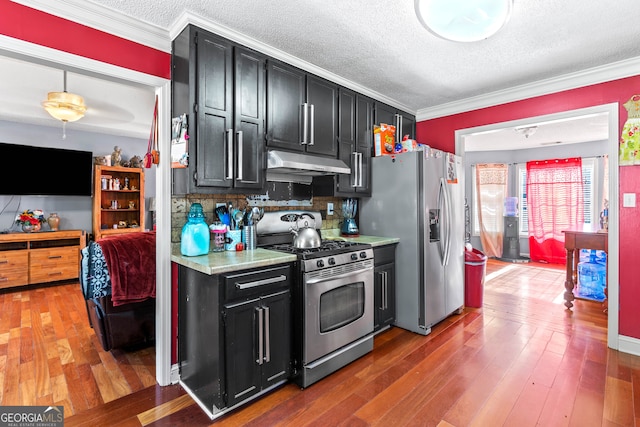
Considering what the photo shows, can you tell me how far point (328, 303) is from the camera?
233 centimetres

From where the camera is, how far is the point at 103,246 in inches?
98.5

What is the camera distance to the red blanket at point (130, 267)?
2.44m

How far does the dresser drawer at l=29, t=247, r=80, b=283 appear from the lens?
4.61 m

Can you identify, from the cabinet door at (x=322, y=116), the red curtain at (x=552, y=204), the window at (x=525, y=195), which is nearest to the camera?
the cabinet door at (x=322, y=116)

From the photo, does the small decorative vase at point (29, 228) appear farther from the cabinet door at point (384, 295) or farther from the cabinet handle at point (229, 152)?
the cabinet door at point (384, 295)

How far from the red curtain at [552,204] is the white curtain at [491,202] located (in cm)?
51

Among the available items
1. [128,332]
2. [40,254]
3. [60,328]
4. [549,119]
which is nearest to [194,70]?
[128,332]

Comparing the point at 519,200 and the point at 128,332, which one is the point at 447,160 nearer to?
the point at 128,332

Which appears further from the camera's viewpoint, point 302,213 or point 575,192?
point 575,192

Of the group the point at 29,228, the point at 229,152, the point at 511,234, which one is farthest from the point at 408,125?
the point at 29,228

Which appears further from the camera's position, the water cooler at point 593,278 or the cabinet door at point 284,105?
the water cooler at point 593,278

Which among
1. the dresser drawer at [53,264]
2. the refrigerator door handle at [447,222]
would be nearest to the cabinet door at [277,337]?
the refrigerator door handle at [447,222]

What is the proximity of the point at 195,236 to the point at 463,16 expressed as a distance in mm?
1997

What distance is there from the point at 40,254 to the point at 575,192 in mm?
9167
